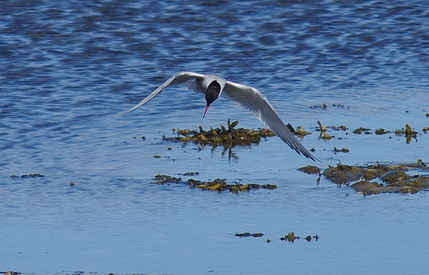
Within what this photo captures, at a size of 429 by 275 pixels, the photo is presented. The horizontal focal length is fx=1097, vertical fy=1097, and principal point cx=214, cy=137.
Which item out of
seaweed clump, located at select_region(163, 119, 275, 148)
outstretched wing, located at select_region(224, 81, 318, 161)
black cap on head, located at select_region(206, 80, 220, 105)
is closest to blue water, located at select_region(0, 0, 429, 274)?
seaweed clump, located at select_region(163, 119, 275, 148)

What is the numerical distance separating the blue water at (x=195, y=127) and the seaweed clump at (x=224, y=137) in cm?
25

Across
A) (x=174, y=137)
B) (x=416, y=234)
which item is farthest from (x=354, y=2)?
(x=416, y=234)

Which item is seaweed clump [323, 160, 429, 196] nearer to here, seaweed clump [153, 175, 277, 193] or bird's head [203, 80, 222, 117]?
seaweed clump [153, 175, 277, 193]

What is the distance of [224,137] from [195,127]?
776mm

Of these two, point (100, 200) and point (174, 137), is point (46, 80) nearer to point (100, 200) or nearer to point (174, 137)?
point (174, 137)

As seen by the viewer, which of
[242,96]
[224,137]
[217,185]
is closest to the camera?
[217,185]

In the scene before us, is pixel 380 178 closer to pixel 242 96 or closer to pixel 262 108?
pixel 262 108

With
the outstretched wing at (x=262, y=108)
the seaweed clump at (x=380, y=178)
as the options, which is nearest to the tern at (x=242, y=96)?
the outstretched wing at (x=262, y=108)

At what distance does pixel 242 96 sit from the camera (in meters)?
10.5

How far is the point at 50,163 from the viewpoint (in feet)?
36.1

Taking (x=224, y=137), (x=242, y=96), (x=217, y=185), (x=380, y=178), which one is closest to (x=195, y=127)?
(x=224, y=137)

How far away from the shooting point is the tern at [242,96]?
9.90 metres

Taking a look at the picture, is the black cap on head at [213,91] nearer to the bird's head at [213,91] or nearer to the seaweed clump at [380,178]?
the bird's head at [213,91]

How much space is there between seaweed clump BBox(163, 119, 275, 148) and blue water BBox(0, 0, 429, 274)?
0.81ft
